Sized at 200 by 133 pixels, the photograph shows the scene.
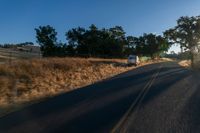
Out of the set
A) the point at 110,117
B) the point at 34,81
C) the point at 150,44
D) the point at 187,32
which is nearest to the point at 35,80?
the point at 34,81

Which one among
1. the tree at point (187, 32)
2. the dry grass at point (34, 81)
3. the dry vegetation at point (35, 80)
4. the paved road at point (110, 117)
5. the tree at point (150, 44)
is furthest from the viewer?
the tree at point (150, 44)

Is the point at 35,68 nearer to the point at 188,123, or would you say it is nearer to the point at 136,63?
the point at 188,123

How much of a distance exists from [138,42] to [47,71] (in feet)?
296

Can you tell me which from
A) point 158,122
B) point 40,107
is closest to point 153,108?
point 158,122

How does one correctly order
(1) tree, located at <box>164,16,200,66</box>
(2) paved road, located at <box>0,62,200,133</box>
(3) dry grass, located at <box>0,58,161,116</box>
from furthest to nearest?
1. (1) tree, located at <box>164,16,200,66</box>
2. (3) dry grass, located at <box>0,58,161,116</box>
3. (2) paved road, located at <box>0,62,200,133</box>

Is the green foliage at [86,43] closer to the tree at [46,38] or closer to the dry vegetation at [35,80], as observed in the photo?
the tree at [46,38]

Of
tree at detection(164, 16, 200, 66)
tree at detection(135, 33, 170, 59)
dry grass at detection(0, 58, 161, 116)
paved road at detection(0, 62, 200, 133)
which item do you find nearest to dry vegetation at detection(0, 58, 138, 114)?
dry grass at detection(0, 58, 161, 116)

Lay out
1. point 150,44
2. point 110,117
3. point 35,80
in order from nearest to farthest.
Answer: point 110,117
point 35,80
point 150,44

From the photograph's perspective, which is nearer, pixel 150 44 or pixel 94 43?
→ pixel 94 43

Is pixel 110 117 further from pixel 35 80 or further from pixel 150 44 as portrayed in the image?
pixel 150 44

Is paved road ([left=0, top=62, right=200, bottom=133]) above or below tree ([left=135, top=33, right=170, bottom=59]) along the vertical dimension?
below

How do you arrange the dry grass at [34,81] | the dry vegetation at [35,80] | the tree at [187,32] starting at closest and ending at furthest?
1. the dry grass at [34,81]
2. the dry vegetation at [35,80]
3. the tree at [187,32]

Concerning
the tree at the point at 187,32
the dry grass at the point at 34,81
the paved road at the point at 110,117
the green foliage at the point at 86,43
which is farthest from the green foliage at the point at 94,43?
the paved road at the point at 110,117

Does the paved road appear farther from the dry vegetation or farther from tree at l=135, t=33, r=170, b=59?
tree at l=135, t=33, r=170, b=59
